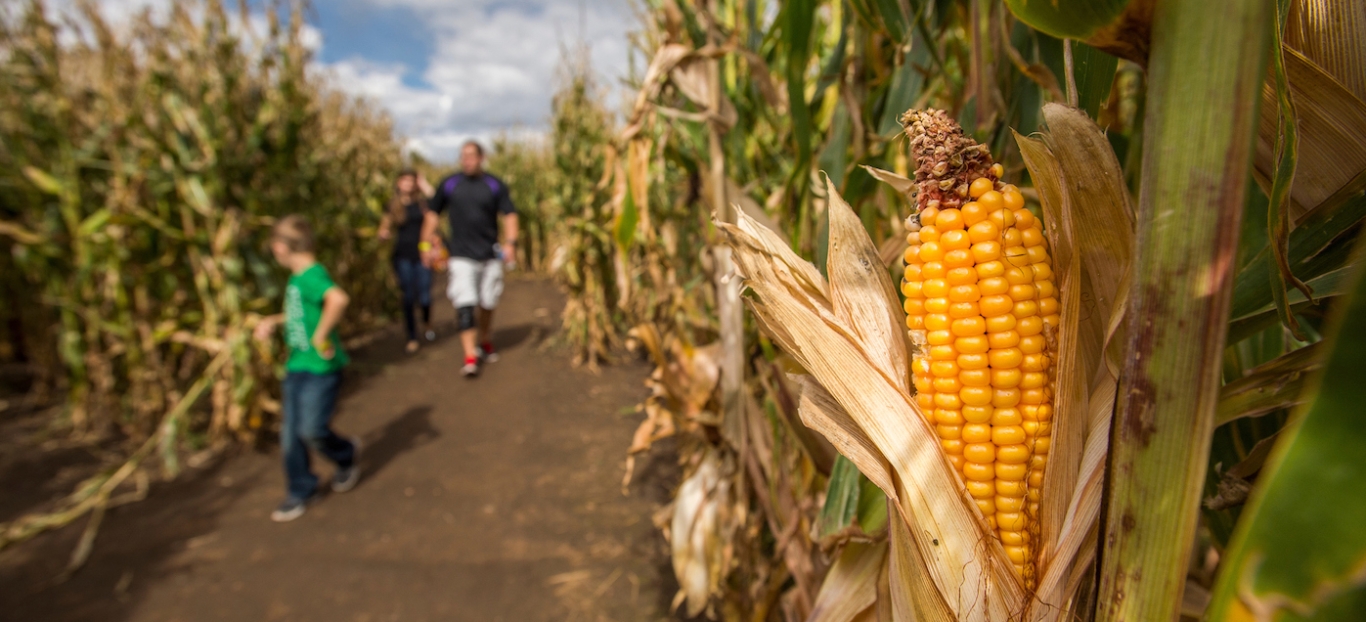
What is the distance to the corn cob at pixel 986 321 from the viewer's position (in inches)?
21.9

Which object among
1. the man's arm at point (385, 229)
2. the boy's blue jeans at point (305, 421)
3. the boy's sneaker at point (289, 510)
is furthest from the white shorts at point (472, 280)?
the boy's sneaker at point (289, 510)

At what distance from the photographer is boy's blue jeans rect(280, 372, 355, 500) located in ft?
10.8

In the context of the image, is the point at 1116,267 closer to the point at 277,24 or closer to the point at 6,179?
the point at 277,24

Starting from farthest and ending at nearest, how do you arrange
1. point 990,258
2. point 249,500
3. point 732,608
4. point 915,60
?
1. point 249,500
2. point 732,608
3. point 915,60
4. point 990,258

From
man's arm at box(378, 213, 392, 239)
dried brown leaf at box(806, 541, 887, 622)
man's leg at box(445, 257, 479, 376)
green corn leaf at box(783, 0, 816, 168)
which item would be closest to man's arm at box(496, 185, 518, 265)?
man's leg at box(445, 257, 479, 376)

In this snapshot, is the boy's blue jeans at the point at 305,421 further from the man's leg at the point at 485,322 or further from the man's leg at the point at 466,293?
the man's leg at the point at 485,322

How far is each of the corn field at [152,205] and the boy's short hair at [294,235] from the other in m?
1.26

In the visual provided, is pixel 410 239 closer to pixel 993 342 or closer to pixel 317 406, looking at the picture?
pixel 317 406

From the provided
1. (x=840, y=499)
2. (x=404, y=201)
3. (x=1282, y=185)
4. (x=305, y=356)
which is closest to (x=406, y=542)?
(x=305, y=356)

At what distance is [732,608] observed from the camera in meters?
1.98

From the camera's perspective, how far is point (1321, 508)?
26 cm

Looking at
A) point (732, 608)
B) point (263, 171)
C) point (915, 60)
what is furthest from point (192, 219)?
point (915, 60)

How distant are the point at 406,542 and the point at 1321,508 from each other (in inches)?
135

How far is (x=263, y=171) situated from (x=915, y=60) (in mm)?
5093
